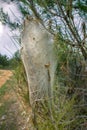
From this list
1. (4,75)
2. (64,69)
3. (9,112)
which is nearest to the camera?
(64,69)

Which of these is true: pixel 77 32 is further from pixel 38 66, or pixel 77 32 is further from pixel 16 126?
pixel 16 126

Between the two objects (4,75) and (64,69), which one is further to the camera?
(4,75)

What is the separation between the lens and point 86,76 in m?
4.18

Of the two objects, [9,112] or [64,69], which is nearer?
[64,69]

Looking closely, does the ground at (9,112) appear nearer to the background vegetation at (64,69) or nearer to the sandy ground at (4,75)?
the sandy ground at (4,75)

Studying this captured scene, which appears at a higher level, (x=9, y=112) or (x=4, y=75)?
(x=4, y=75)

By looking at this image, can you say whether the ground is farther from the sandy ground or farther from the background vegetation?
the background vegetation

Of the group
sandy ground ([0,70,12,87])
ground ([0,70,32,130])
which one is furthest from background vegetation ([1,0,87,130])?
sandy ground ([0,70,12,87])

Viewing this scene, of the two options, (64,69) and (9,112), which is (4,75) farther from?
(64,69)

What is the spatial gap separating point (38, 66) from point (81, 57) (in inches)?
48.7

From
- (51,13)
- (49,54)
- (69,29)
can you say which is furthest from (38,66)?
(51,13)

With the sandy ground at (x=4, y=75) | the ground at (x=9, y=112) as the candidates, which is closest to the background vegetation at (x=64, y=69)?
the ground at (x=9, y=112)

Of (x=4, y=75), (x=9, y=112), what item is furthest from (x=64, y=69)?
(x=4, y=75)

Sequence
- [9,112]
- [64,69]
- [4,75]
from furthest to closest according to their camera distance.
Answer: [4,75]
[9,112]
[64,69]
